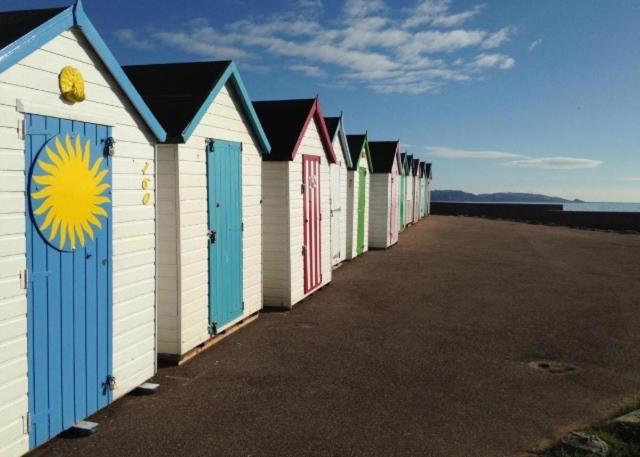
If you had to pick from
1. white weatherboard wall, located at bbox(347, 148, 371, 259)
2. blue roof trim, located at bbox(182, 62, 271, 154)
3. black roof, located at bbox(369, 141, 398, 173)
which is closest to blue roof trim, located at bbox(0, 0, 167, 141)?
blue roof trim, located at bbox(182, 62, 271, 154)

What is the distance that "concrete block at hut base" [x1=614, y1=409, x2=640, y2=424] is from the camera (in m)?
4.93

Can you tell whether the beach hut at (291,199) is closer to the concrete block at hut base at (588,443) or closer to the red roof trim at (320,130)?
the red roof trim at (320,130)

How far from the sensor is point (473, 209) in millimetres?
49250

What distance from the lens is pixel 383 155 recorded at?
2009 cm

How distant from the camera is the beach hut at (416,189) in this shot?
31939mm

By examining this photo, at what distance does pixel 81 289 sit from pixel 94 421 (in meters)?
1.24

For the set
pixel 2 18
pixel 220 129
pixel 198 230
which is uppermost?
pixel 2 18

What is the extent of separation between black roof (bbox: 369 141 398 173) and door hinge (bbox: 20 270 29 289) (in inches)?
623

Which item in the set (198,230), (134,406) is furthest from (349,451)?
(198,230)

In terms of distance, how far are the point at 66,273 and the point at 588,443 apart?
15.1 ft

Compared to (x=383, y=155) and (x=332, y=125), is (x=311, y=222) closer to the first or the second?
(x=332, y=125)

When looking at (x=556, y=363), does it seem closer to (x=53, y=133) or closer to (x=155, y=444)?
(x=155, y=444)

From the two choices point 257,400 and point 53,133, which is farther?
point 257,400

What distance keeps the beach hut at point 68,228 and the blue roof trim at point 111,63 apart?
1cm
